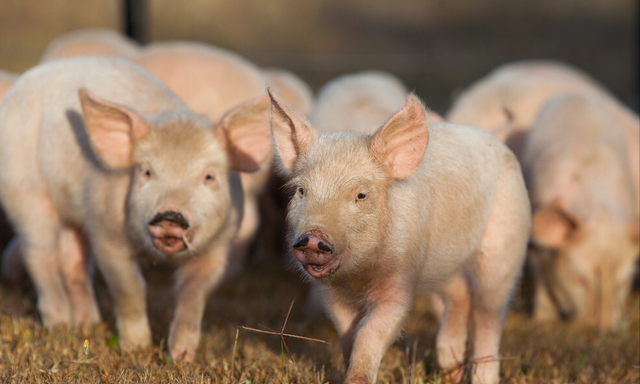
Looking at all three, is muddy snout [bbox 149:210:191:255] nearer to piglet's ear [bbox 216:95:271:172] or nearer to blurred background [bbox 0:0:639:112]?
piglet's ear [bbox 216:95:271:172]

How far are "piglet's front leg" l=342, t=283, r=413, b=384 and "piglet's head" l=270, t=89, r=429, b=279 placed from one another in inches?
6.8

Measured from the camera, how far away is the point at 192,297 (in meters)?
4.66

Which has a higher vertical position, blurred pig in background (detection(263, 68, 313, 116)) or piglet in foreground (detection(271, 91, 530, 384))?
piglet in foreground (detection(271, 91, 530, 384))

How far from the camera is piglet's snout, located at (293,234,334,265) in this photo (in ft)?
10.5

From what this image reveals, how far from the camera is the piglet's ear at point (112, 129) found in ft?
15.2

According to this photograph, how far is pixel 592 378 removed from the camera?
437 cm

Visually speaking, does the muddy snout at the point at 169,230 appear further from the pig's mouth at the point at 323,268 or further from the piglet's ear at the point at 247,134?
the pig's mouth at the point at 323,268

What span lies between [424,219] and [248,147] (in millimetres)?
1425

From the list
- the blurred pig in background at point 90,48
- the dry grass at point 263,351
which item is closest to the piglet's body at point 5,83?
the blurred pig in background at point 90,48

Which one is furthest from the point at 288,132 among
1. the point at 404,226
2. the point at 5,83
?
the point at 5,83

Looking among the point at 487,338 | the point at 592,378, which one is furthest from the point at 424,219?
the point at 592,378

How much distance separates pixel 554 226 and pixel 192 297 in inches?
110

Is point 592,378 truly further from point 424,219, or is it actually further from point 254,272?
point 254,272

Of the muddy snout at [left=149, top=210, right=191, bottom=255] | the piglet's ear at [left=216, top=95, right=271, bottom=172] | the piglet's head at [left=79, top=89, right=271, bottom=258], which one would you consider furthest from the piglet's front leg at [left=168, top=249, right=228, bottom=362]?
the piglet's ear at [left=216, top=95, right=271, bottom=172]
